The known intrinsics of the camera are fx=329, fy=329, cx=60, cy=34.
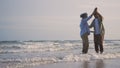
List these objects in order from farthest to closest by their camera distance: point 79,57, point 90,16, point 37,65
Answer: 1. point 90,16
2. point 79,57
3. point 37,65

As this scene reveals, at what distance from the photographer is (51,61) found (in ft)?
34.8

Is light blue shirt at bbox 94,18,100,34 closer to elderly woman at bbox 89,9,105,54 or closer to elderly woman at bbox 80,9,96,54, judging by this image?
elderly woman at bbox 89,9,105,54

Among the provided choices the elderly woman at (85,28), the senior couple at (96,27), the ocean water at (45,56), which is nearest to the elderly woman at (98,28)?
the senior couple at (96,27)

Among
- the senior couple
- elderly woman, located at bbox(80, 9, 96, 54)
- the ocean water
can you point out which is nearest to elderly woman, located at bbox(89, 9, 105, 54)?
A: the senior couple

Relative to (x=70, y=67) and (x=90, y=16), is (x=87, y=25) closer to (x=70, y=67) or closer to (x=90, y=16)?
(x=90, y=16)

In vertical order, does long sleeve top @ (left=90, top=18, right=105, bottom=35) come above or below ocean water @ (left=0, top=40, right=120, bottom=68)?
above

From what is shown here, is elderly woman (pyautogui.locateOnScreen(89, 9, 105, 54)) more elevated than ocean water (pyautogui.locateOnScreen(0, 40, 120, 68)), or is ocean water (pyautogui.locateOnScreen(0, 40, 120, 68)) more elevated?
elderly woman (pyautogui.locateOnScreen(89, 9, 105, 54))

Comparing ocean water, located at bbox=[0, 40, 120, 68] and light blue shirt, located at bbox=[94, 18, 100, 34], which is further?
light blue shirt, located at bbox=[94, 18, 100, 34]

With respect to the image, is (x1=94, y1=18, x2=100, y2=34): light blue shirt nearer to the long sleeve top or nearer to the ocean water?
the long sleeve top

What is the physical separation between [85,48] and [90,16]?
1.38 m

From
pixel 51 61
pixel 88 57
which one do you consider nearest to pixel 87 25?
pixel 88 57

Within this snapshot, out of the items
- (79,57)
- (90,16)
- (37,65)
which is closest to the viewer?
(37,65)

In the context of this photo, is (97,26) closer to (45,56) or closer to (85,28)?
(85,28)

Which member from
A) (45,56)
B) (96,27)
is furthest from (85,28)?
(45,56)
